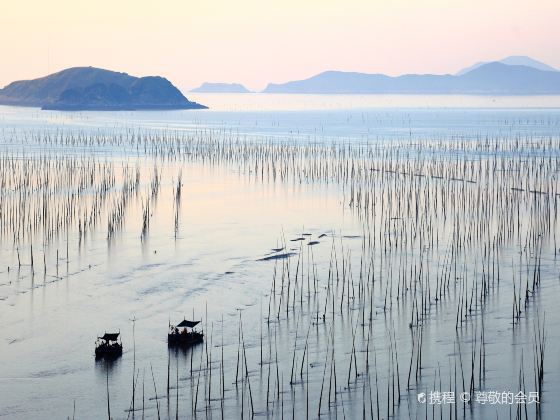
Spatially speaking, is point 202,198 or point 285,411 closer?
point 285,411

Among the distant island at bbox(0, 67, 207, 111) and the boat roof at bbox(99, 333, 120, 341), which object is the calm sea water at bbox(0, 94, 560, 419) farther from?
the distant island at bbox(0, 67, 207, 111)

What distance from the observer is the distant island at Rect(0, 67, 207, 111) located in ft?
325

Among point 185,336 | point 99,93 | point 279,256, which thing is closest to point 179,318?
point 185,336

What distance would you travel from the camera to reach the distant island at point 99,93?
99.1 metres

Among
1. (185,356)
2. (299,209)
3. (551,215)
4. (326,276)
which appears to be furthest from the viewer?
(299,209)

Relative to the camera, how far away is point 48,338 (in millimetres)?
7320

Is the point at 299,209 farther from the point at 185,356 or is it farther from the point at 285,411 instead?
the point at 285,411

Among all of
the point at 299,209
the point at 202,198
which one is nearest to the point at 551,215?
the point at 299,209

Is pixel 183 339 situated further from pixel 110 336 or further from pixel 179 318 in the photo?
pixel 179 318

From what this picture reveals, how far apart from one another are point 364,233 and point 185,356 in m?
6.00

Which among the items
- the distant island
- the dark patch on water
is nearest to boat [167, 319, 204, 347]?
the dark patch on water

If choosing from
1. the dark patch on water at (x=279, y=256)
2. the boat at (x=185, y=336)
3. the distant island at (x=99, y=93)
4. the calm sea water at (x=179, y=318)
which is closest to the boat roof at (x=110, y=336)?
the calm sea water at (x=179, y=318)

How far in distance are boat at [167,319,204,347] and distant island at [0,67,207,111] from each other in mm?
89904

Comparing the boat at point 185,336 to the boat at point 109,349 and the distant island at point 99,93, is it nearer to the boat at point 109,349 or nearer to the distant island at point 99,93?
the boat at point 109,349
